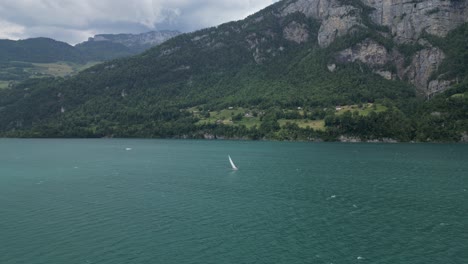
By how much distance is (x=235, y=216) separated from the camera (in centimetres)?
5441

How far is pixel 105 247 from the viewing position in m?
41.1

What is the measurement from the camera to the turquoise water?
39781 millimetres

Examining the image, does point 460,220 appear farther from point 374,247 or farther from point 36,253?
point 36,253

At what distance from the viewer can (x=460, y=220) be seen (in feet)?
169

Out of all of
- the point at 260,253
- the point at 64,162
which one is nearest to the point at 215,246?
the point at 260,253

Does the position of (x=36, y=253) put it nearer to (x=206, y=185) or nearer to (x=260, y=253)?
(x=260, y=253)

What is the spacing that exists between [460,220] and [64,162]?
107393 millimetres

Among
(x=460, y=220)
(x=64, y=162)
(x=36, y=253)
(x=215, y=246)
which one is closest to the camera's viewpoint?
(x=36, y=253)

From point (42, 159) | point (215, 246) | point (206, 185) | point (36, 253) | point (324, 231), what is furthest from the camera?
point (42, 159)

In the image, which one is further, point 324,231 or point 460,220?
point 460,220

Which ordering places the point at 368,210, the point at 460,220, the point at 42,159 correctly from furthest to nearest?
the point at 42,159, the point at 368,210, the point at 460,220

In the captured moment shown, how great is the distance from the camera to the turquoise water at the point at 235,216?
39.8 metres

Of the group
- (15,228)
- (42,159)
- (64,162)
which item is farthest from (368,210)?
(42,159)

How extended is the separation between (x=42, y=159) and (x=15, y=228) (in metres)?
89.4
